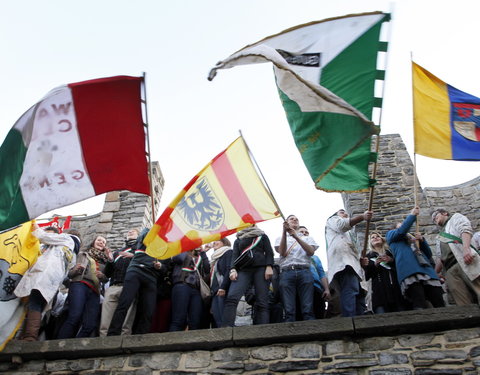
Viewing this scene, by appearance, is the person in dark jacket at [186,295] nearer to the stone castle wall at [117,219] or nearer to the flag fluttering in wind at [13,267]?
the flag fluttering in wind at [13,267]

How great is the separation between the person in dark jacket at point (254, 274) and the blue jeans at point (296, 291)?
194 mm

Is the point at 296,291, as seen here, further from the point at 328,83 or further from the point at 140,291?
the point at 328,83

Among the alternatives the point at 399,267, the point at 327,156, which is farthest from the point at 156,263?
the point at 399,267

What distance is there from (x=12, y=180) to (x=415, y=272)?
14.4 feet

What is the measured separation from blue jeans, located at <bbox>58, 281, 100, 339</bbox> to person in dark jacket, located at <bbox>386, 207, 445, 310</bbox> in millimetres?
3449

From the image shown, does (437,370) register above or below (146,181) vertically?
below

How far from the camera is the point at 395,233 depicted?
5.61 meters

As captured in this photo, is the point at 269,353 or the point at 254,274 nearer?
the point at 269,353

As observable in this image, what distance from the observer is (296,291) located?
5555mm

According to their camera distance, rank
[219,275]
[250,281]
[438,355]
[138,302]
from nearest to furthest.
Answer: [438,355] < [250,281] < [138,302] < [219,275]

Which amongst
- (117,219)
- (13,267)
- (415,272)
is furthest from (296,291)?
(117,219)

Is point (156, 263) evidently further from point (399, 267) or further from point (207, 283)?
point (399, 267)

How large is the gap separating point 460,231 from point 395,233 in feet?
2.24

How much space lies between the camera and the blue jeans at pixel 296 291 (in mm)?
5242
